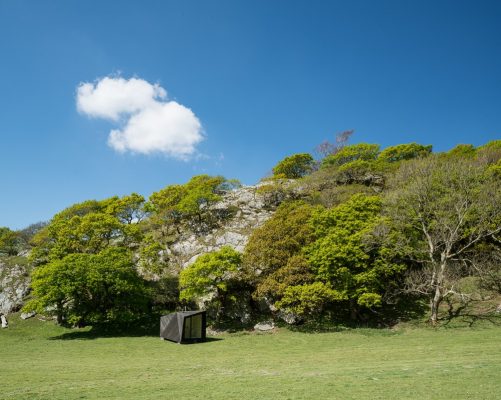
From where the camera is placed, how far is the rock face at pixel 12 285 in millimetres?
41906

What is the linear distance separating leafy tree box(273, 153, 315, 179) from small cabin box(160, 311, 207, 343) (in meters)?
50.4

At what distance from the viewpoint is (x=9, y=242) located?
59.5 m

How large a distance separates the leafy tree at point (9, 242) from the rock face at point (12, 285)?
37.8 feet

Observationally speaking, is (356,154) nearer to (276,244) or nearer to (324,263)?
(276,244)

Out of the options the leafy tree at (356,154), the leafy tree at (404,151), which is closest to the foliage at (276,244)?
the leafy tree at (356,154)

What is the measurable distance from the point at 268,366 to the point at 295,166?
206ft

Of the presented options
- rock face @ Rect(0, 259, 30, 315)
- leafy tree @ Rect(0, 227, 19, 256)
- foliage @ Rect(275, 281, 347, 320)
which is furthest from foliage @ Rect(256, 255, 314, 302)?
leafy tree @ Rect(0, 227, 19, 256)

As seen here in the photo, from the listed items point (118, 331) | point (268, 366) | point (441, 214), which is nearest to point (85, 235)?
point (118, 331)

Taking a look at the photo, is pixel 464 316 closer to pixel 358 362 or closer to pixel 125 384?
pixel 358 362

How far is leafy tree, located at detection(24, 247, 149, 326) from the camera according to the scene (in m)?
32.5

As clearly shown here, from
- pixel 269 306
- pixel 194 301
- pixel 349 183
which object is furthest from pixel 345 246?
pixel 349 183

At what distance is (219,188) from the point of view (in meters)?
66.2

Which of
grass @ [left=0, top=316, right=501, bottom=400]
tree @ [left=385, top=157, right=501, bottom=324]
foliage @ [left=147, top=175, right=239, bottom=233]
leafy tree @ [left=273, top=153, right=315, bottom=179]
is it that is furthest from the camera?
leafy tree @ [left=273, top=153, right=315, bottom=179]

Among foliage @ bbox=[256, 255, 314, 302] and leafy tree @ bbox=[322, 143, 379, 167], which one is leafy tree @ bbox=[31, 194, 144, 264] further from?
leafy tree @ bbox=[322, 143, 379, 167]
